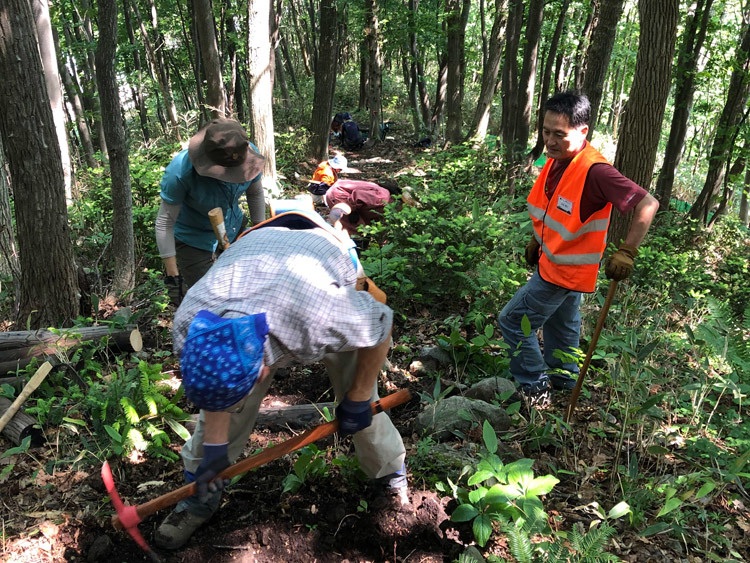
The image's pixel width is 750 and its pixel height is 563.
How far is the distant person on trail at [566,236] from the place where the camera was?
9.14 feet

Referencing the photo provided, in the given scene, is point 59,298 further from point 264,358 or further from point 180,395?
point 264,358

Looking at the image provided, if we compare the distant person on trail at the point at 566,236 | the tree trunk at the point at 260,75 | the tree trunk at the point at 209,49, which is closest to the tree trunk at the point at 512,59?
the tree trunk at the point at 260,75

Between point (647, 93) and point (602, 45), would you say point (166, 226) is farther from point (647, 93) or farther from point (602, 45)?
point (602, 45)

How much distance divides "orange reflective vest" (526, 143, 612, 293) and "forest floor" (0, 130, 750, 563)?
0.91m

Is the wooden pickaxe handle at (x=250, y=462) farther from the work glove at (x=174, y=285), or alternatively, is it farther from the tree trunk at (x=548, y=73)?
the tree trunk at (x=548, y=73)

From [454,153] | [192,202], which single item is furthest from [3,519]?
[454,153]

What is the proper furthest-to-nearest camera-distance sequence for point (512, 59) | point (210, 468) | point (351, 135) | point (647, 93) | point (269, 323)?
point (351, 135) → point (512, 59) → point (647, 93) → point (210, 468) → point (269, 323)

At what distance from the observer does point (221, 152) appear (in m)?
3.15

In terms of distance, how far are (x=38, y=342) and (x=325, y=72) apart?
882 centimetres

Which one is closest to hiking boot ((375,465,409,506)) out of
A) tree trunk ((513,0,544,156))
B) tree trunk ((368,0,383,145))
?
tree trunk ((513,0,544,156))

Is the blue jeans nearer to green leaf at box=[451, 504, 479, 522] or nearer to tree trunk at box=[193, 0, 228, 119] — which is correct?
green leaf at box=[451, 504, 479, 522]

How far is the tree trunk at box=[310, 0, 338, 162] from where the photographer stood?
419 inches

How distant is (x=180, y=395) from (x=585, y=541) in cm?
251

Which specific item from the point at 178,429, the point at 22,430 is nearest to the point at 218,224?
the point at 178,429
